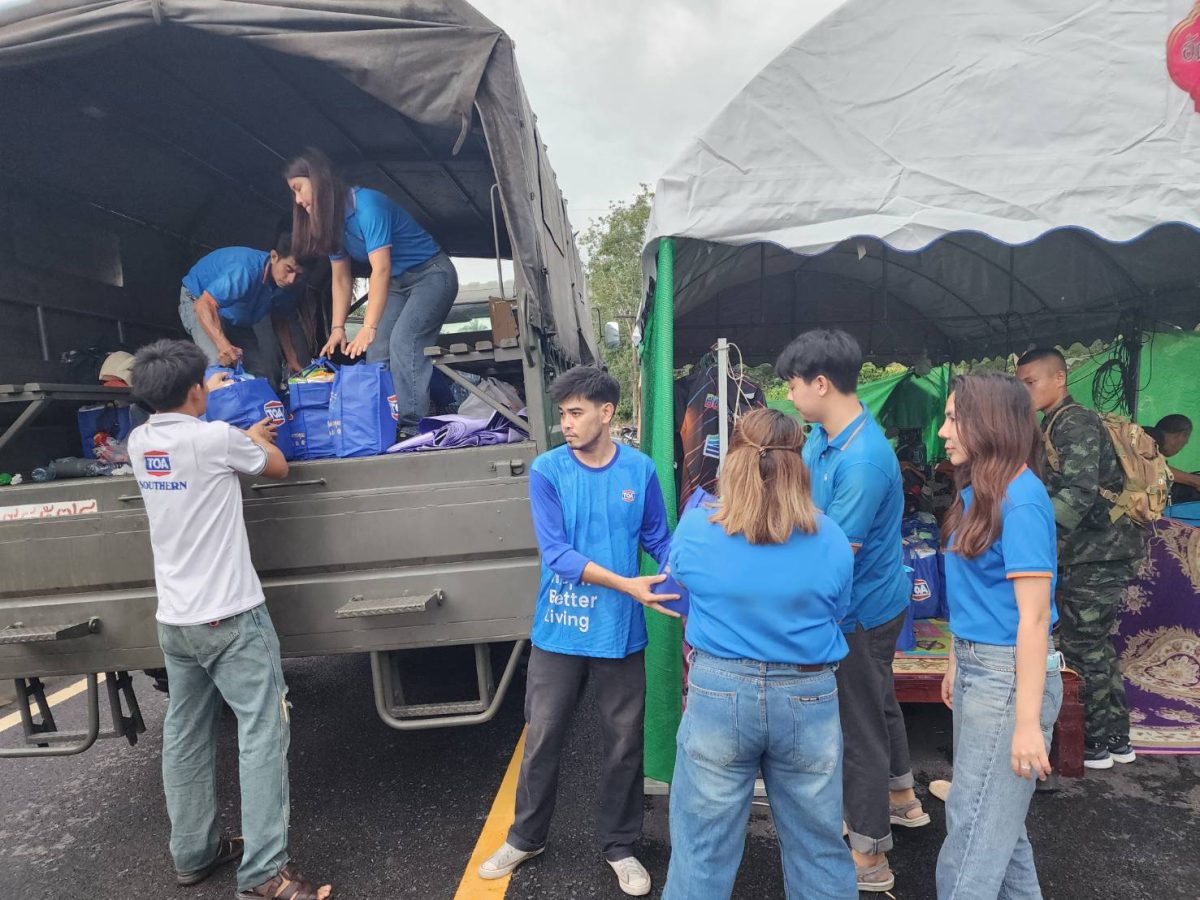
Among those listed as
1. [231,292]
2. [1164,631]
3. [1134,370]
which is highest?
[231,292]

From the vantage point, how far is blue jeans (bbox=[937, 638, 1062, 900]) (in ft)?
5.64

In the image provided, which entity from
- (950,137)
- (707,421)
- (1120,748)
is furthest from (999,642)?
(1120,748)

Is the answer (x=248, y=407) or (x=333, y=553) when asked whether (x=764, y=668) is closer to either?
(x=333, y=553)

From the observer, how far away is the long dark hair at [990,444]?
175 cm

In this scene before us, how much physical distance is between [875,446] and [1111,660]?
7.19 feet

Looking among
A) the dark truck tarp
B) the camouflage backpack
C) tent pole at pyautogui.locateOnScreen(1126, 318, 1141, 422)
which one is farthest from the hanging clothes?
tent pole at pyautogui.locateOnScreen(1126, 318, 1141, 422)

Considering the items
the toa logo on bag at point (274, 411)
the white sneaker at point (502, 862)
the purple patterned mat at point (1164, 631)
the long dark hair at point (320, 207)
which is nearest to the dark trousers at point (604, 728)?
the white sneaker at point (502, 862)

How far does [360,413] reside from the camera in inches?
104

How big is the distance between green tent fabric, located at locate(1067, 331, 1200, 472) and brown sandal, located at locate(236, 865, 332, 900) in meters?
6.48

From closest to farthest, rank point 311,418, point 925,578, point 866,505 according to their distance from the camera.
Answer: point 866,505, point 311,418, point 925,578

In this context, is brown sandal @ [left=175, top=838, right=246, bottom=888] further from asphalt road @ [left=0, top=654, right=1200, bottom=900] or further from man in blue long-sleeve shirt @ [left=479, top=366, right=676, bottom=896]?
man in blue long-sleeve shirt @ [left=479, top=366, right=676, bottom=896]

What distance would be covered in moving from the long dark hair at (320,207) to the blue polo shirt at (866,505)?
94.8 inches

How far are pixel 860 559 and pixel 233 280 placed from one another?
3.21 metres

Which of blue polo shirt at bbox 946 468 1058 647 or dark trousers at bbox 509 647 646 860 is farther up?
blue polo shirt at bbox 946 468 1058 647
